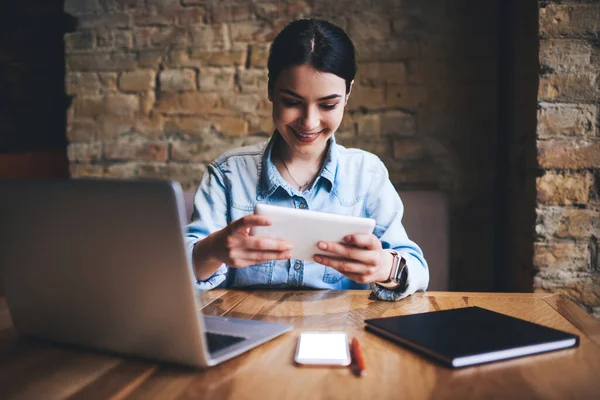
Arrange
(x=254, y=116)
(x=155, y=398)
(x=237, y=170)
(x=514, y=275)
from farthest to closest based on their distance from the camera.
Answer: (x=254, y=116) → (x=514, y=275) → (x=237, y=170) → (x=155, y=398)

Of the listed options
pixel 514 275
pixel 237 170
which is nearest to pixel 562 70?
pixel 514 275

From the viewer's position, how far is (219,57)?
2.12 meters

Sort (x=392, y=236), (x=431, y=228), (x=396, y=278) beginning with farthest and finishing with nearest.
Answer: (x=431, y=228) < (x=392, y=236) < (x=396, y=278)

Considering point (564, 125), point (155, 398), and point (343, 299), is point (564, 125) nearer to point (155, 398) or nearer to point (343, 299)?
point (343, 299)

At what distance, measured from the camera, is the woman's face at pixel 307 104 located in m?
1.33

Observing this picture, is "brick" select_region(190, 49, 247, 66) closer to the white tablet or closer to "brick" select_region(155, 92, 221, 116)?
"brick" select_region(155, 92, 221, 116)

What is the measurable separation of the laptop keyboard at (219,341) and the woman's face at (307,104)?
2.44 ft

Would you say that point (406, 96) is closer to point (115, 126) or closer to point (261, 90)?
point (261, 90)

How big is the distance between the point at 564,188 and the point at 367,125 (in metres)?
0.79

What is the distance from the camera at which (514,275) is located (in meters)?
1.85

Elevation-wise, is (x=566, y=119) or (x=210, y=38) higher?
(x=210, y=38)

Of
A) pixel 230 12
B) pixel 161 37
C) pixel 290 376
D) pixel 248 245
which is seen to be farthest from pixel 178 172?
pixel 290 376

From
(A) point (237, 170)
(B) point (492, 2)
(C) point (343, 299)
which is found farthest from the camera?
(B) point (492, 2)

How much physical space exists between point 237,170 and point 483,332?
35.5 inches
